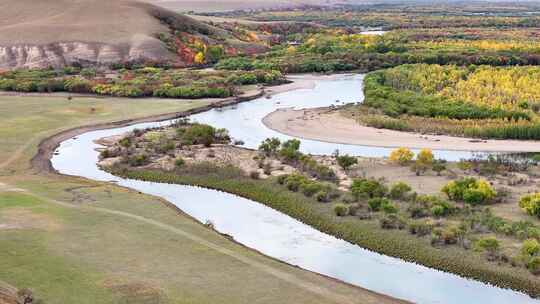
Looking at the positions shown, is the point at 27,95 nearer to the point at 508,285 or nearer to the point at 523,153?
the point at 523,153

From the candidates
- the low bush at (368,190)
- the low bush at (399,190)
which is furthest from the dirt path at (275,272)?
the low bush at (399,190)

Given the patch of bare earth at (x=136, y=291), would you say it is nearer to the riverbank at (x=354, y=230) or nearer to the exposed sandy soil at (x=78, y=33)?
the riverbank at (x=354, y=230)

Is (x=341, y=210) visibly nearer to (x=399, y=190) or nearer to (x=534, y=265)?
(x=399, y=190)

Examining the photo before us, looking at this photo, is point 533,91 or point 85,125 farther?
point 533,91

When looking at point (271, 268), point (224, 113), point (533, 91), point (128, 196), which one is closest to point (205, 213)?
point (128, 196)

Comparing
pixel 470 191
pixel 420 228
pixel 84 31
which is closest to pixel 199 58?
pixel 84 31

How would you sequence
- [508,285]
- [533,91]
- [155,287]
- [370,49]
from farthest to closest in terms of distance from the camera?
1. [370,49]
2. [533,91]
3. [508,285]
4. [155,287]

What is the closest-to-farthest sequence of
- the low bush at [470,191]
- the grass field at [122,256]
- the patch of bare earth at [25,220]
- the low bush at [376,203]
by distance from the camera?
the grass field at [122,256] → the patch of bare earth at [25,220] → the low bush at [376,203] → the low bush at [470,191]
